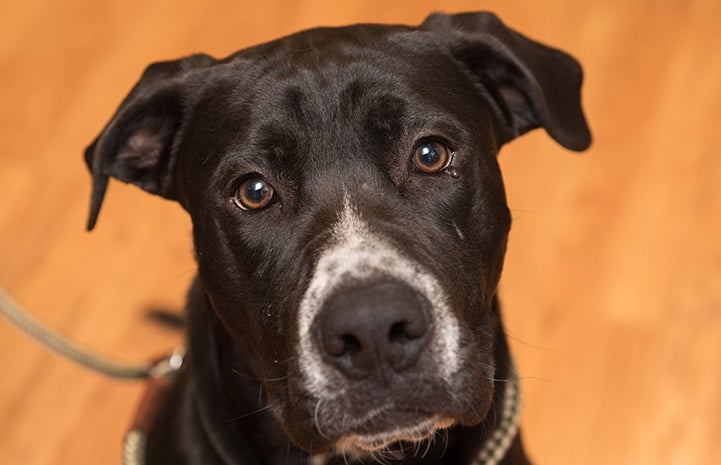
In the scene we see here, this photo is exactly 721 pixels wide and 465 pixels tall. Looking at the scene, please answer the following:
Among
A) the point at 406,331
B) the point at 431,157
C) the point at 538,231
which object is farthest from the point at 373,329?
the point at 538,231

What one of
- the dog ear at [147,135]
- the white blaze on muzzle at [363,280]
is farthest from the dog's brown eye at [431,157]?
the dog ear at [147,135]

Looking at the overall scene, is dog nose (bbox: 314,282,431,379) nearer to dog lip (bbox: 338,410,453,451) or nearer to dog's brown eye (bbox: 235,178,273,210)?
dog lip (bbox: 338,410,453,451)

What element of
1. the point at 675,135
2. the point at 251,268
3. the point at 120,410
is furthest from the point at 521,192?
the point at 251,268

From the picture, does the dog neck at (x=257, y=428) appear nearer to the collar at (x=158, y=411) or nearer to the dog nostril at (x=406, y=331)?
the collar at (x=158, y=411)

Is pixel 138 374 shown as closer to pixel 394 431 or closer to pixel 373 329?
pixel 394 431

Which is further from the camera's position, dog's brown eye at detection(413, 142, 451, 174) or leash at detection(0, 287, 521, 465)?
leash at detection(0, 287, 521, 465)

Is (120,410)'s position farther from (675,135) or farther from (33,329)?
(675,135)

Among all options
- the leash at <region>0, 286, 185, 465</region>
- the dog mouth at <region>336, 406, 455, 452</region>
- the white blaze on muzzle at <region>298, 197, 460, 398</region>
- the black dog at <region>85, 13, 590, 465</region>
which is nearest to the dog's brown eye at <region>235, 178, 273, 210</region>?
the black dog at <region>85, 13, 590, 465</region>
